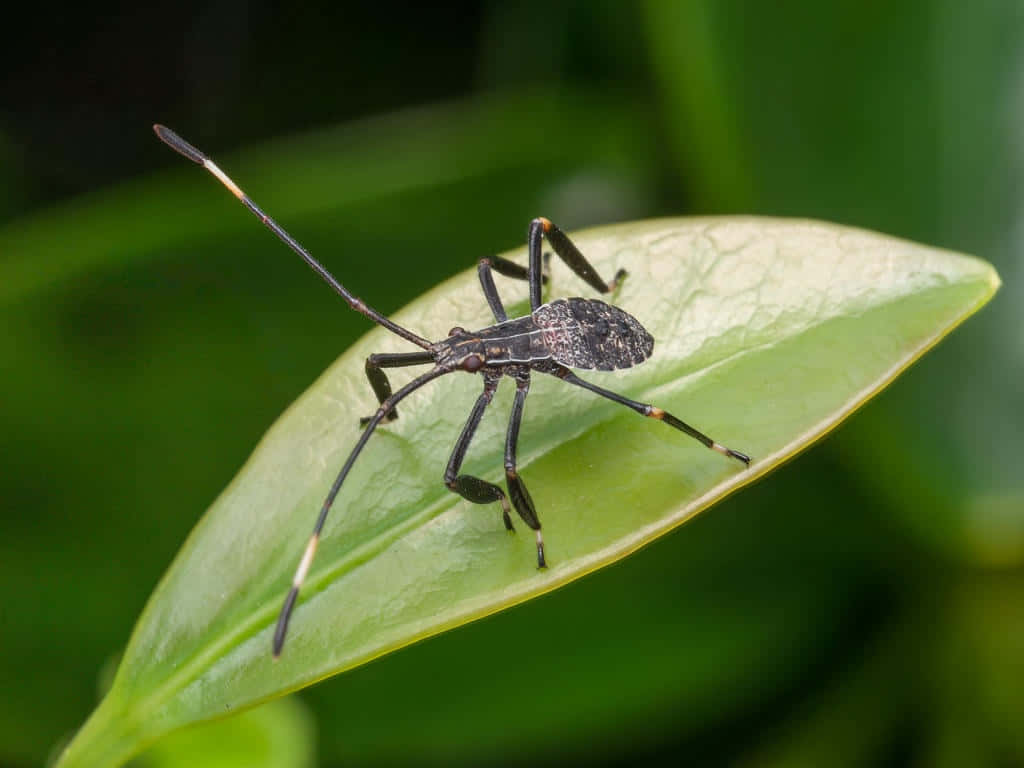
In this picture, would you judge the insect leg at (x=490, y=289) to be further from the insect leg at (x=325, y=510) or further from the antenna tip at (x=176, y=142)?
the antenna tip at (x=176, y=142)

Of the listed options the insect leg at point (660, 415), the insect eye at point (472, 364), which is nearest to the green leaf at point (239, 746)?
the insect eye at point (472, 364)

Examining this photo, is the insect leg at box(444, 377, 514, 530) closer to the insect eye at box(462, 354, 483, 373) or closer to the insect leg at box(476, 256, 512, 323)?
the insect eye at box(462, 354, 483, 373)

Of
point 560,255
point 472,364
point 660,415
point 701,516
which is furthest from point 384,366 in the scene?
point 701,516

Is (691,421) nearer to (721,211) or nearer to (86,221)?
(721,211)

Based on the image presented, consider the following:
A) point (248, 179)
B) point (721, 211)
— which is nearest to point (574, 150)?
point (721, 211)

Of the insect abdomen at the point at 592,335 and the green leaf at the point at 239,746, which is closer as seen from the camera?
the insect abdomen at the point at 592,335

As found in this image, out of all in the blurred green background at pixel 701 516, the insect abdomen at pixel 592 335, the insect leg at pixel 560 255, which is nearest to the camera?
the insect abdomen at pixel 592 335
